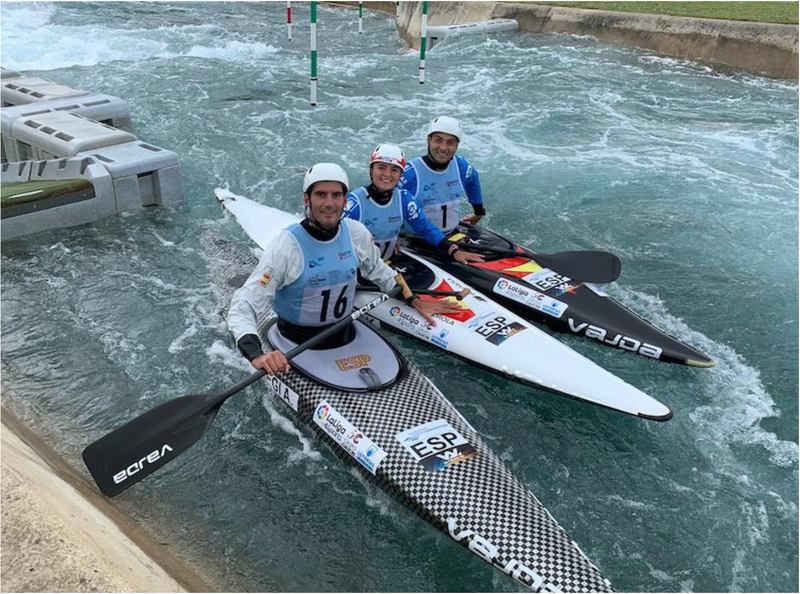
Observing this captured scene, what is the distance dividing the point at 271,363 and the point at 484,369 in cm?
163

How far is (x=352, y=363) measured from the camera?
12.5 ft

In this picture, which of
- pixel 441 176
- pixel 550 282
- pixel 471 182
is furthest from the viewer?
pixel 471 182

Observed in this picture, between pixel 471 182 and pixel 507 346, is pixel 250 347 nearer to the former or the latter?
pixel 507 346

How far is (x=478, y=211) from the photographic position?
576 centimetres

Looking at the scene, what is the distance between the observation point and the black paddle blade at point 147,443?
3295 mm

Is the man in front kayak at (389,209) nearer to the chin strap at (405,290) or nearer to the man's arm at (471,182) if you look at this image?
the chin strap at (405,290)

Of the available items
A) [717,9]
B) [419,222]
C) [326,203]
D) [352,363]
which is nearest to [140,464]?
[352,363]

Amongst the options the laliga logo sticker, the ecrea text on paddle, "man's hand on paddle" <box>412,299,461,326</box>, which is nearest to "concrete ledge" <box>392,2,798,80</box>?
"man's hand on paddle" <box>412,299,461,326</box>

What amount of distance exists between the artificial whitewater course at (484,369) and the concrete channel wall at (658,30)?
67.1 inches

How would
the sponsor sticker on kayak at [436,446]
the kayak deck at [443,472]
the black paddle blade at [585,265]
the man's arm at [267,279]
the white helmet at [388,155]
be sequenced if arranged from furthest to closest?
the black paddle blade at [585,265] → the white helmet at [388,155] → the man's arm at [267,279] → the sponsor sticker on kayak at [436,446] → the kayak deck at [443,472]

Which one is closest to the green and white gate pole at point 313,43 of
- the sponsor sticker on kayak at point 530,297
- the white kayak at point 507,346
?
the white kayak at point 507,346

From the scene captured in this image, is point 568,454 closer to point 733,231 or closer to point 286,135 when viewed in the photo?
point 733,231

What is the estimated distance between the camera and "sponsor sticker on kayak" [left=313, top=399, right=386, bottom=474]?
334 centimetres

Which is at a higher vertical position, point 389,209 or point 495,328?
point 389,209
